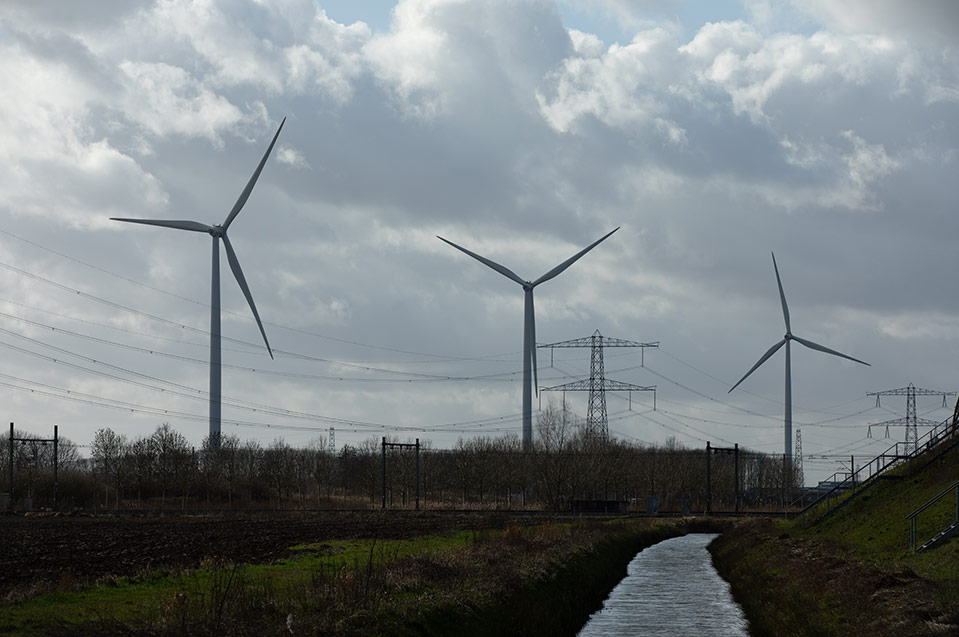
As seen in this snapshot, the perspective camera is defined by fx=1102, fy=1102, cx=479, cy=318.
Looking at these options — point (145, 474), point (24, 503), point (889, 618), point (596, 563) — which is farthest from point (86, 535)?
point (145, 474)

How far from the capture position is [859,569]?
37.1 m

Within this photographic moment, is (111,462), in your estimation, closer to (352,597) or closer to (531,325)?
(531,325)

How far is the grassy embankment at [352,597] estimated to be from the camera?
21750 millimetres

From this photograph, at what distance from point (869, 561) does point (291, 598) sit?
968 inches

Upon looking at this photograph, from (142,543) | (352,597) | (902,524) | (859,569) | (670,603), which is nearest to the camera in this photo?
(352,597)

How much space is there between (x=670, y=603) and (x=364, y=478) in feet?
383

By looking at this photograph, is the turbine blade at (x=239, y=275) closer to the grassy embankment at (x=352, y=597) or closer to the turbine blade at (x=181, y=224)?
the turbine blade at (x=181, y=224)

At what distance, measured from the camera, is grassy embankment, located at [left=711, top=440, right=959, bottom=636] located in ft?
91.6

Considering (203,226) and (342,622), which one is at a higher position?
(203,226)

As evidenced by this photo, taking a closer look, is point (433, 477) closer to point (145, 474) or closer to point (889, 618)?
point (145, 474)

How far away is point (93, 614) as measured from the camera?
967 inches

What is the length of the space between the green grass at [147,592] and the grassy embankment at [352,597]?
0.12 feet

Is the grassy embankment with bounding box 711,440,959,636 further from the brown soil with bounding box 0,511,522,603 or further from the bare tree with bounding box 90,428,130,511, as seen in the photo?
the bare tree with bounding box 90,428,130,511

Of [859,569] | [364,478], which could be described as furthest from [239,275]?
[859,569]
